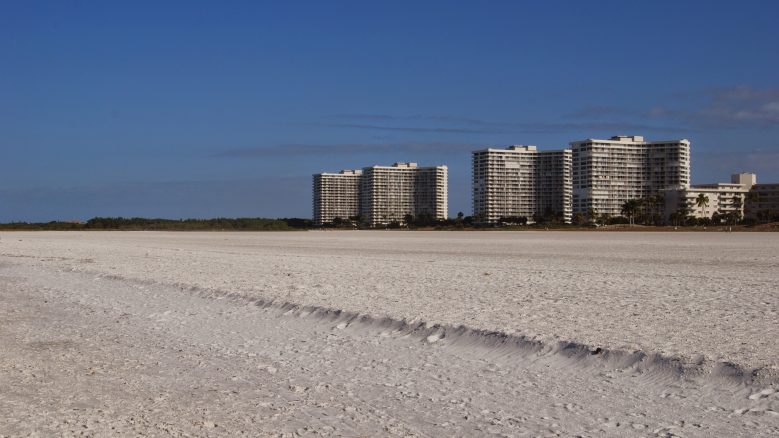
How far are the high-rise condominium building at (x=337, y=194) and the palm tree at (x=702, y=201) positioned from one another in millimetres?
74696

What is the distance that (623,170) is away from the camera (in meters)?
142

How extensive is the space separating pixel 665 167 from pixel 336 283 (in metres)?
136

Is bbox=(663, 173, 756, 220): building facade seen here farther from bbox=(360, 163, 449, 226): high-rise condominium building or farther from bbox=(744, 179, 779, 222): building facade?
bbox=(360, 163, 449, 226): high-rise condominium building

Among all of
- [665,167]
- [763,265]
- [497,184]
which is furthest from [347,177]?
[763,265]

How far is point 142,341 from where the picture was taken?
8.92 m

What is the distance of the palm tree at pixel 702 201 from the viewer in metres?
116

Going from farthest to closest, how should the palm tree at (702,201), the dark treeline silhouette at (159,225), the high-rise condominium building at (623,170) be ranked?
1. the high-rise condominium building at (623,170)
2. the palm tree at (702,201)
3. the dark treeline silhouette at (159,225)

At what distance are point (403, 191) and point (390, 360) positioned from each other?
164 m

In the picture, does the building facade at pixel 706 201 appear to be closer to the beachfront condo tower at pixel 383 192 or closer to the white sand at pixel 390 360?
the beachfront condo tower at pixel 383 192

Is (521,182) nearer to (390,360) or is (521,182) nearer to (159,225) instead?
(159,225)

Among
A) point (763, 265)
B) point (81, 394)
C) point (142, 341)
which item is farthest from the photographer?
point (763, 265)

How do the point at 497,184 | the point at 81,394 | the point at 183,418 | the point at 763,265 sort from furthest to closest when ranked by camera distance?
1. the point at 497,184
2. the point at 763,265
3. the point at 81,394
4. the point at 183,418

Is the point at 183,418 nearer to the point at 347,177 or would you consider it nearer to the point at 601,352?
the point at 601,352

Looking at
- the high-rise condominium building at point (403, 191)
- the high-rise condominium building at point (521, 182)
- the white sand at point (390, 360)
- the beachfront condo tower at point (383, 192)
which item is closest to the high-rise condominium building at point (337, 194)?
the beachfront condo tower at point (383, 192)
